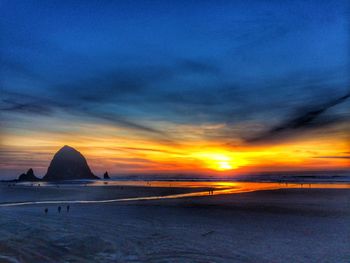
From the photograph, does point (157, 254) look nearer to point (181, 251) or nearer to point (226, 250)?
point (181, 251)

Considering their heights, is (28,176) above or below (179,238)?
above

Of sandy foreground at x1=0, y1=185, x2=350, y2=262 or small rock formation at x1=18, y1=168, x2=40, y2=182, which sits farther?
small rock formation at x1=18, y1=168, x2=40, y2=182

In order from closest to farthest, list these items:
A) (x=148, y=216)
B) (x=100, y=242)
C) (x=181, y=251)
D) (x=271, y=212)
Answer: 1. (x=181, y=251)
2. (x=100, y=242)
3. (x=148, y=216)
4. (x=271, y=212)

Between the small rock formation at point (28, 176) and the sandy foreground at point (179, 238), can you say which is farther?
the small rock formation at point (28, 176)

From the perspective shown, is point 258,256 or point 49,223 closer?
point 258,256

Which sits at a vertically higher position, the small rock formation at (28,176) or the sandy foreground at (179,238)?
the small rock formation at (28,176)

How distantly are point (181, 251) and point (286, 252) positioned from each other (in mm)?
4264

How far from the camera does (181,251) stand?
1308 centimetres

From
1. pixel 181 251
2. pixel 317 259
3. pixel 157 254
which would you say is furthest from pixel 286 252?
pixel 157 254

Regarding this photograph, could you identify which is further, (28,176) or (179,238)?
(28,176)

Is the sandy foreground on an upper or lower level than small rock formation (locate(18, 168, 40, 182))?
lower

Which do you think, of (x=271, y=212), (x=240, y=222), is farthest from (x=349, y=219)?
(x=240, y=222)

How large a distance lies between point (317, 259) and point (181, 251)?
5.16 metres

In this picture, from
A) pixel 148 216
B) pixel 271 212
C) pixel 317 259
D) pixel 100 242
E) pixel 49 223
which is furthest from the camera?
pixel 271 212
